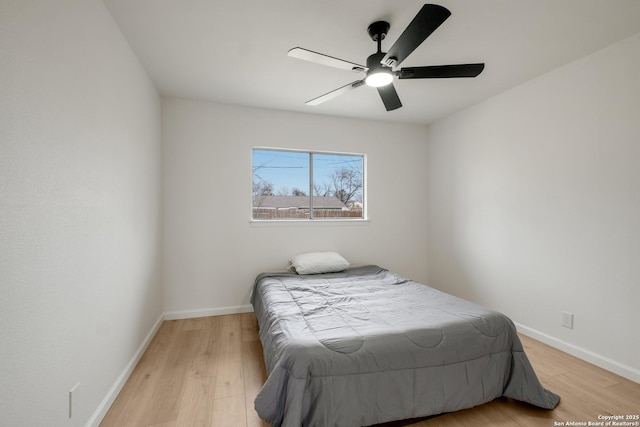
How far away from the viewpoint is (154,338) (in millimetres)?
2715

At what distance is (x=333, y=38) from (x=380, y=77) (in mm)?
496

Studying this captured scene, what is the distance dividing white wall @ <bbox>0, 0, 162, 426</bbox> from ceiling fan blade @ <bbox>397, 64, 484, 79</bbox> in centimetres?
184

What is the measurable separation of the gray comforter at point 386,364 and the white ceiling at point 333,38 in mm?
1965

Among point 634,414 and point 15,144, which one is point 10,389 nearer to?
point 15,144

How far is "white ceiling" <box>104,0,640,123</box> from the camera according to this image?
5.78 ft

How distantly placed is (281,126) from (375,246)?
203 cm

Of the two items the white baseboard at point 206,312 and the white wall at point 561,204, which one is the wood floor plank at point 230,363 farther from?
the white wall at point 561,204

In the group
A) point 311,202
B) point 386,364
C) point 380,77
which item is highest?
point 380,77

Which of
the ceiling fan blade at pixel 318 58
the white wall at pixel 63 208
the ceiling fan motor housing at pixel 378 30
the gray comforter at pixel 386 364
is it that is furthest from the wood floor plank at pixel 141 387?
the ceiling fan motor housing at pixel 378 30

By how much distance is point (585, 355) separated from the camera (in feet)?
7.64

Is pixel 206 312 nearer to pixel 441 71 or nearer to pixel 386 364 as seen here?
pixel 386 364

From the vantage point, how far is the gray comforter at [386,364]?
1460 millimetres

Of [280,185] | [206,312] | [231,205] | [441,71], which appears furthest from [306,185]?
[441,71]

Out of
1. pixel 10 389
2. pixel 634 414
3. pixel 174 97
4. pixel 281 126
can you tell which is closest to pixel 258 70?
pixel 281 126
